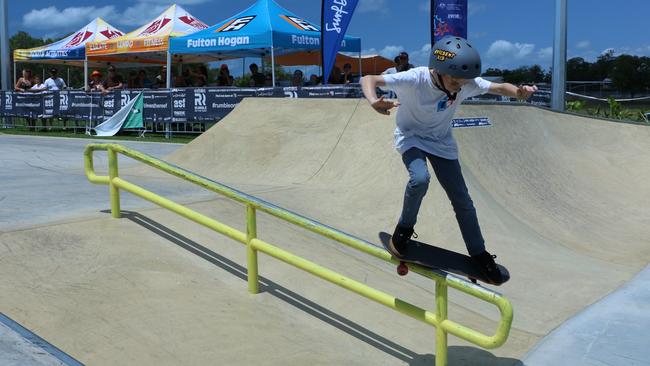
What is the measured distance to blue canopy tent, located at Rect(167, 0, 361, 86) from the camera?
1575cm

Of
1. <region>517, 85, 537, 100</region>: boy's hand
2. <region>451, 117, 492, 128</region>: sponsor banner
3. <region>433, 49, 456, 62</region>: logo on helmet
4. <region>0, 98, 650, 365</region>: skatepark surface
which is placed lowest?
<region>0, 98, 650, 365</region>: skatepark surface

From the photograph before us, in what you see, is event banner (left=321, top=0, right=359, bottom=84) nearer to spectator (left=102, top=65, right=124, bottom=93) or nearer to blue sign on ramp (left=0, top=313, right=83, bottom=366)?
spectator (left=102, top=65, right=124, bottom=93)

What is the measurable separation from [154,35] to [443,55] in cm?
1692

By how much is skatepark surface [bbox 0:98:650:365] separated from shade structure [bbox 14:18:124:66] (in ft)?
42.7

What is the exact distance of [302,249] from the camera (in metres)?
5.52

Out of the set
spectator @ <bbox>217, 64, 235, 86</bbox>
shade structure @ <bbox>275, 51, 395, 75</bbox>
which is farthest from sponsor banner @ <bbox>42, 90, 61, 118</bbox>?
shade structure @ <bbox>275, 51, 395, 75</bbox>

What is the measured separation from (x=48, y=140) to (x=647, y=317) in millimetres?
14588

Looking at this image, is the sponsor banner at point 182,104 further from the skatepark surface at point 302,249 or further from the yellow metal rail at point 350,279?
the yellow metal rail at point 350,279

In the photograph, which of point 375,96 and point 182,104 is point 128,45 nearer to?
point 182,104

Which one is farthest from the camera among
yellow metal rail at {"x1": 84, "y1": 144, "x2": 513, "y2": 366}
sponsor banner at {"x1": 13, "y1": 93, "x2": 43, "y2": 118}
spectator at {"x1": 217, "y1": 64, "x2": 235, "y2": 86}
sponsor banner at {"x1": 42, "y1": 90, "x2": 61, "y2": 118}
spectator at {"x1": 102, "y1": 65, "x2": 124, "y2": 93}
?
sponsor banner at {"x1": 13, "y1": 93, "x2": 43, "y2": 118}

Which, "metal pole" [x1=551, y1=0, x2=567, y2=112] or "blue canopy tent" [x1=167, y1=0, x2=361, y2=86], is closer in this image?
"metal pole" [x1=551, y1=0, x2=567, y2=112]

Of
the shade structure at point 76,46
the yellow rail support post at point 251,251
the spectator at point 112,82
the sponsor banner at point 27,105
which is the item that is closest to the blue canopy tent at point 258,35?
the spectator at point 112,82

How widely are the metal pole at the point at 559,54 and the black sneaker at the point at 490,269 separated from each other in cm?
1196

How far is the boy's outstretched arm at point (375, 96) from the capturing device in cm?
343
